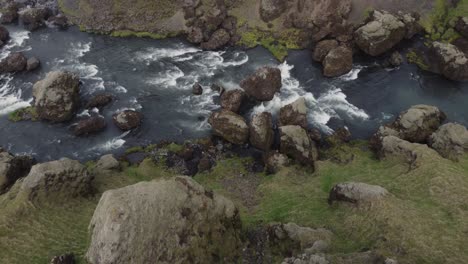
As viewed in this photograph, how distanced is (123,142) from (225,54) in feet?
85.9

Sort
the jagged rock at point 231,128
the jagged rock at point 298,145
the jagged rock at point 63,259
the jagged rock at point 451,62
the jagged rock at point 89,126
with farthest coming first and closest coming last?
1. the jagged rock at point 451,62
2. the jagged rock at point 89,126
3. the jagged rock at point 231,128
4. the jagged rock at point 298,145
5. the jagged rock at point 63,259

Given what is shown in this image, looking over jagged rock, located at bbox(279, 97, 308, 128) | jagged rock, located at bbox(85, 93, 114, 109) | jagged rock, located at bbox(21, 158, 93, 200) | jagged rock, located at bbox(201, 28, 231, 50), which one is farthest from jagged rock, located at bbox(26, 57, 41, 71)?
jagged rock, located at bbox(279, 97, 308, 128)

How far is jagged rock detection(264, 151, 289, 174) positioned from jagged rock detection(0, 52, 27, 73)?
45248 mm

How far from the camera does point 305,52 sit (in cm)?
7262

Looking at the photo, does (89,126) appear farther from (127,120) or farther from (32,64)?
(32,64)

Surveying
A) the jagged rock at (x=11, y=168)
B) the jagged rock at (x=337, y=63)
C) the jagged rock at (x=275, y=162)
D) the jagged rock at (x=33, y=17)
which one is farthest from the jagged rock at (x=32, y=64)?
the jagged rock at (x=337, y=63)

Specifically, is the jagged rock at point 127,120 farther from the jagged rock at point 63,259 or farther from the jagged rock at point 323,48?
the jagged rock at point 323,48

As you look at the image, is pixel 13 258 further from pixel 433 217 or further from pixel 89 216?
pixel 433 217

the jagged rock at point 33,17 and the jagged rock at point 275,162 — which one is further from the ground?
the jagged rock at point 33,17

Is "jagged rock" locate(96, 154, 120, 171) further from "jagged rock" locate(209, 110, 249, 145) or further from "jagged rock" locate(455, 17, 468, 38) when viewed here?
"jagged rock" locate(455, 17, 468, 38)

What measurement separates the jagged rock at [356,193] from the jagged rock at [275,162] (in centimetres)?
1038

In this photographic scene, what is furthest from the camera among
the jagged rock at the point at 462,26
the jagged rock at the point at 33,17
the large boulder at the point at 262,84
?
the jagged rock at the point at 33,17

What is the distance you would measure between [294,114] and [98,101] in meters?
28.5

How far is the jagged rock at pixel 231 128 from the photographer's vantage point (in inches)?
2143
